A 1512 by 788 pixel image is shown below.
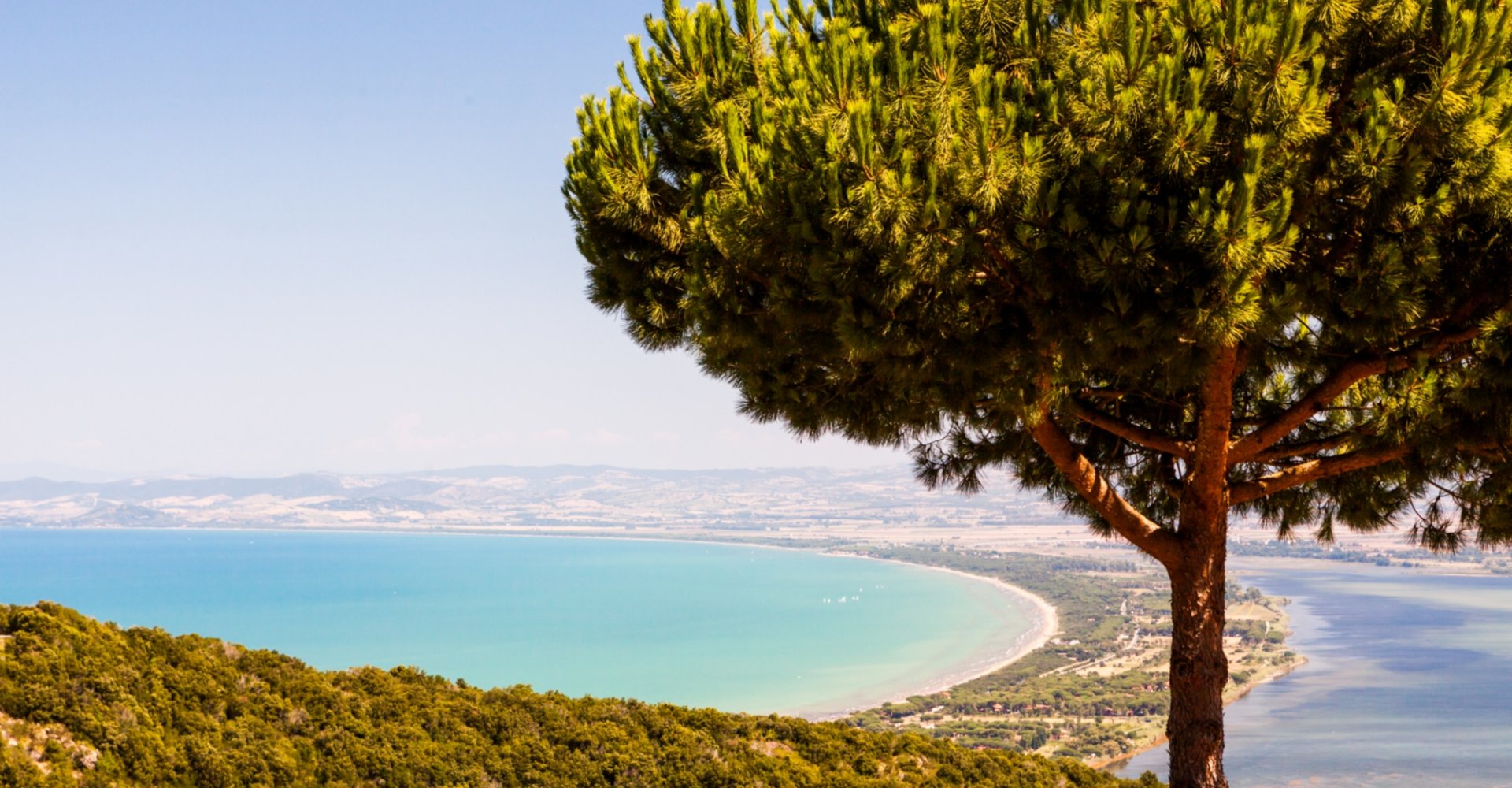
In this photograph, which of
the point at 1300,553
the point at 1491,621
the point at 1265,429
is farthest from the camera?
the point at 1300,553

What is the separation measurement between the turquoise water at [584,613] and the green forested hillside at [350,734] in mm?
42973

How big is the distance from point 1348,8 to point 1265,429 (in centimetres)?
217

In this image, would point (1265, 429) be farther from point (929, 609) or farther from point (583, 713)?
point (929, 609)

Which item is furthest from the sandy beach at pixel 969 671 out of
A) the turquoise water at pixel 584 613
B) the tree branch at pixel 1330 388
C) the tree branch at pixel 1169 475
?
the tree branch at pixel 1330 388

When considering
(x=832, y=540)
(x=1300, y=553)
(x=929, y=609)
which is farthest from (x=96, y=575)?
(x=1300, y=553)

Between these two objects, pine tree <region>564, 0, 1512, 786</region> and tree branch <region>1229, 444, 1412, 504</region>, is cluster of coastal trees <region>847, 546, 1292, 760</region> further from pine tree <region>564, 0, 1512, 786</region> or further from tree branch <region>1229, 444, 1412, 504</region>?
pine tree <region>564, 0, 1512, 786</region>

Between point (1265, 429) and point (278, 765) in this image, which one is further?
point (278, 765)

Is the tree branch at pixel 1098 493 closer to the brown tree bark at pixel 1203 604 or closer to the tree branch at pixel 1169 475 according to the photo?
the brown tree bark at pixel 1203 604

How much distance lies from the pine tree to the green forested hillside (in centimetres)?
320

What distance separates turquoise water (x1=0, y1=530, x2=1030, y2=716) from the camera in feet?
206

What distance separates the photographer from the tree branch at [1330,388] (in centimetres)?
469

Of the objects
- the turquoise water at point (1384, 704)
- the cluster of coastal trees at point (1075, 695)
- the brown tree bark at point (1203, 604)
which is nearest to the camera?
the brown tree bark at point (1203, 604)

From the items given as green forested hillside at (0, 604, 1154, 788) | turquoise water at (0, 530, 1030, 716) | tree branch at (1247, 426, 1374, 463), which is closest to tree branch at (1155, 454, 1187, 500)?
tree branch at (1247, 426, 1374, 463)

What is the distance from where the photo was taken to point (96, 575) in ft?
362
